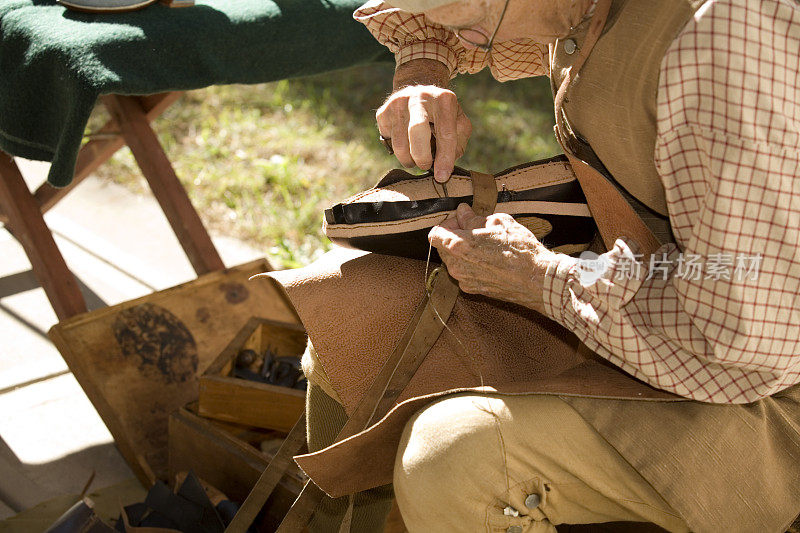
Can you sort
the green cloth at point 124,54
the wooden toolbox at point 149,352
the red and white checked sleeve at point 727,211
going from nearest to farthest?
the red and white checked sleeve at point 727,211 → the green cloth at point 124,54 → the wooden toolbox at point 149,352

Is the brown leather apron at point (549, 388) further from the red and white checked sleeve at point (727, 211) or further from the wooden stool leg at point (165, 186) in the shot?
the wooden stool leg at point (165, 186)

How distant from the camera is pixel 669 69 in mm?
1093

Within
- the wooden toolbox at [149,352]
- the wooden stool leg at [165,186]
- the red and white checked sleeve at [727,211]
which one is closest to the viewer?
the red and white checked sleeve at [727,211]

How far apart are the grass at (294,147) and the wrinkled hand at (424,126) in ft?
5.22

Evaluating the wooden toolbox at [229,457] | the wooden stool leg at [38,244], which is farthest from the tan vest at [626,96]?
the wooden stool leg at [38,244]

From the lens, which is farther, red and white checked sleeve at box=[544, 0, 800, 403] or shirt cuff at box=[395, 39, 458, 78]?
shirt cuff at box=[395, 39, 458, 78]

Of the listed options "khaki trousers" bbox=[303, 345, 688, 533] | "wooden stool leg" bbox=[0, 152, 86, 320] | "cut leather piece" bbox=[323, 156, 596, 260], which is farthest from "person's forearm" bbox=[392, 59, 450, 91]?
"wooden stool leg" bbox=[0, 152, 86, 320]

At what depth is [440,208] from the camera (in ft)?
4.67

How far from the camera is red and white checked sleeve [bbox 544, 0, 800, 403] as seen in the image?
3.46 ft

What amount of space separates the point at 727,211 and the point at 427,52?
2.74 feet

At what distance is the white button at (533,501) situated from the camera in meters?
1.24

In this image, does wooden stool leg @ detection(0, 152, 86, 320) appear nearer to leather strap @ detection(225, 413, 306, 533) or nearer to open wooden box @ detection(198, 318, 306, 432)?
open wooden box @ detection(198, 318, 306, 432)

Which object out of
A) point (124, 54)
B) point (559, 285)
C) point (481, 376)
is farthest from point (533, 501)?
point (124, 54)

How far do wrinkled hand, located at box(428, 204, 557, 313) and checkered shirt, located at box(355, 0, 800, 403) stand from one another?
3 centimetres
